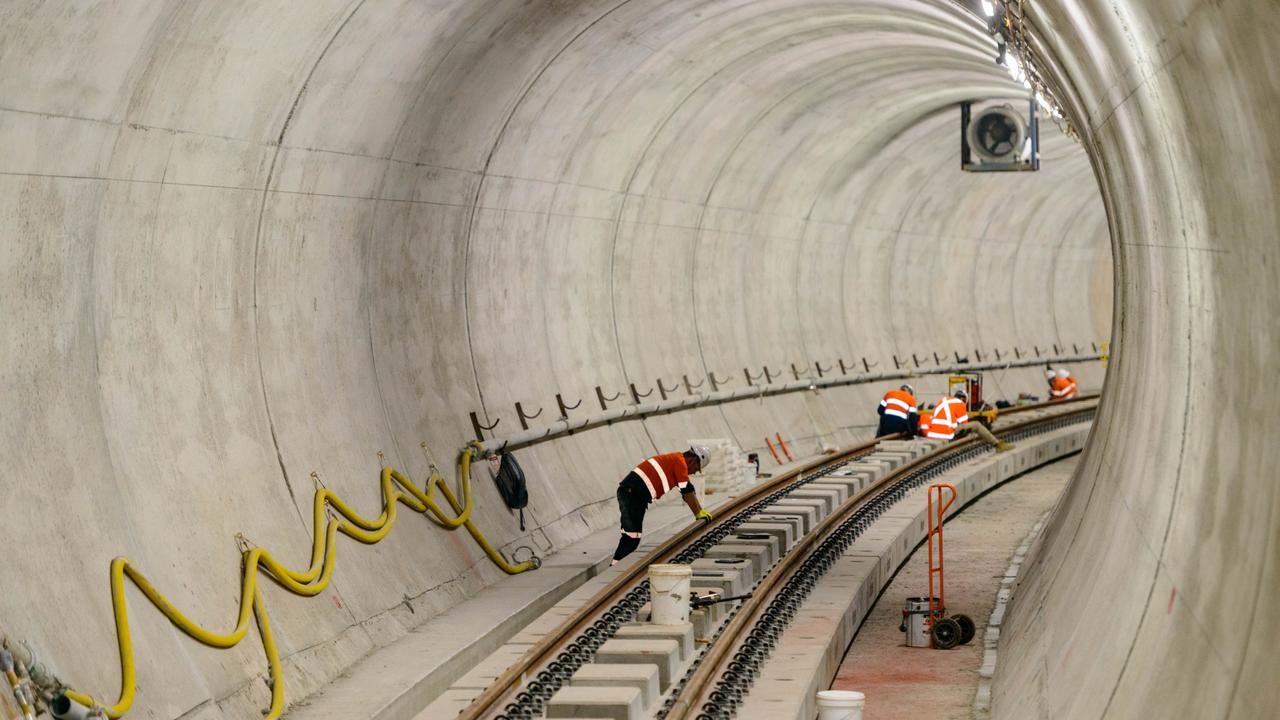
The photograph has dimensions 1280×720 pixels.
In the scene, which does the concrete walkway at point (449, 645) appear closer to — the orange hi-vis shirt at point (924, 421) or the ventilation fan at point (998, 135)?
the ventilation fan at point (998, 135)

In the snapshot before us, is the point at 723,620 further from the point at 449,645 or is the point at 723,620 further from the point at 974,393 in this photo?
the point at 974,393

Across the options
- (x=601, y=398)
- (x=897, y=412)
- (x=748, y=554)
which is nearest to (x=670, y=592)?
(x=748, y=554)

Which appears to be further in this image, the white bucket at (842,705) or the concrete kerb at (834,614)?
the concrete kerb at (834,614)

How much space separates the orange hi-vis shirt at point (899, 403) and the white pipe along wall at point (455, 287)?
3.98m

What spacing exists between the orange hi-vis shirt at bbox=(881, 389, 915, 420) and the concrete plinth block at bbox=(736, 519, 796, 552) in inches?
314

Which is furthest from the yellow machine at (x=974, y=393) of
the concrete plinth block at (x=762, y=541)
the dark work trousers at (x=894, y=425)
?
the concrete plinth block at (x=762, y=541)

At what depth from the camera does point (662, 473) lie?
554 inches

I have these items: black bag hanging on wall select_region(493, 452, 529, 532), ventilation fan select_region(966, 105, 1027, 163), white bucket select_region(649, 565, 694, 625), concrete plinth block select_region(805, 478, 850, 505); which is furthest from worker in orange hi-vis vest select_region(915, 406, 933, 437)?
white bucket select_region(649, 565, 694, 625)

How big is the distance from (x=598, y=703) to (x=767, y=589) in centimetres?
380

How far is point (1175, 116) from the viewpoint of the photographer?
20.2 feet

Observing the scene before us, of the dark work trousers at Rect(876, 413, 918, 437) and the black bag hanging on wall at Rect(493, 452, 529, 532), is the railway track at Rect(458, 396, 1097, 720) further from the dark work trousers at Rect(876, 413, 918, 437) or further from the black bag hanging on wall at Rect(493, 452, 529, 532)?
the dark work trousers at Rect(876, 413, 918, 437)

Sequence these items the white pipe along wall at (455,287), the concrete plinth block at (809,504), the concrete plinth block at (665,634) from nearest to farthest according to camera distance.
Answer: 1. the white pipe along wall at (455,287)
2. the concrete plinth block at (665,634)
3. the concrete plinth block at (809,504)

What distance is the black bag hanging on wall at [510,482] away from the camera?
48.3ft

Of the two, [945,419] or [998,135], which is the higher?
[998,135]
